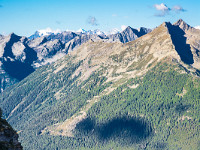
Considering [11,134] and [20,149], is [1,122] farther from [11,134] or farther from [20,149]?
[20,149]

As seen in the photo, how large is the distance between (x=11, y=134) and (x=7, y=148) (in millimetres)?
3567

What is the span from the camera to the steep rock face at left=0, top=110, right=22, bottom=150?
57.9m

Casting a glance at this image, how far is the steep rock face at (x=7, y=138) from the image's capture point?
5787cm

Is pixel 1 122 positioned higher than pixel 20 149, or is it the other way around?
pixel 1 122

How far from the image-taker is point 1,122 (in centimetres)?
6053

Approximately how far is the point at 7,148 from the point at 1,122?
20.2 ft

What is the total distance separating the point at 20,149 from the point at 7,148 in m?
4.18

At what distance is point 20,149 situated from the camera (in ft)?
201

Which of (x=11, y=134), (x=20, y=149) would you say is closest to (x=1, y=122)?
(x=11, y=134)

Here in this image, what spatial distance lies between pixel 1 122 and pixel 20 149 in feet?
24.3

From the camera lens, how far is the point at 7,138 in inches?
2339

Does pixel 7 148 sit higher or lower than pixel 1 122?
lower

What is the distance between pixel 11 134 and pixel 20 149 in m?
4.08
